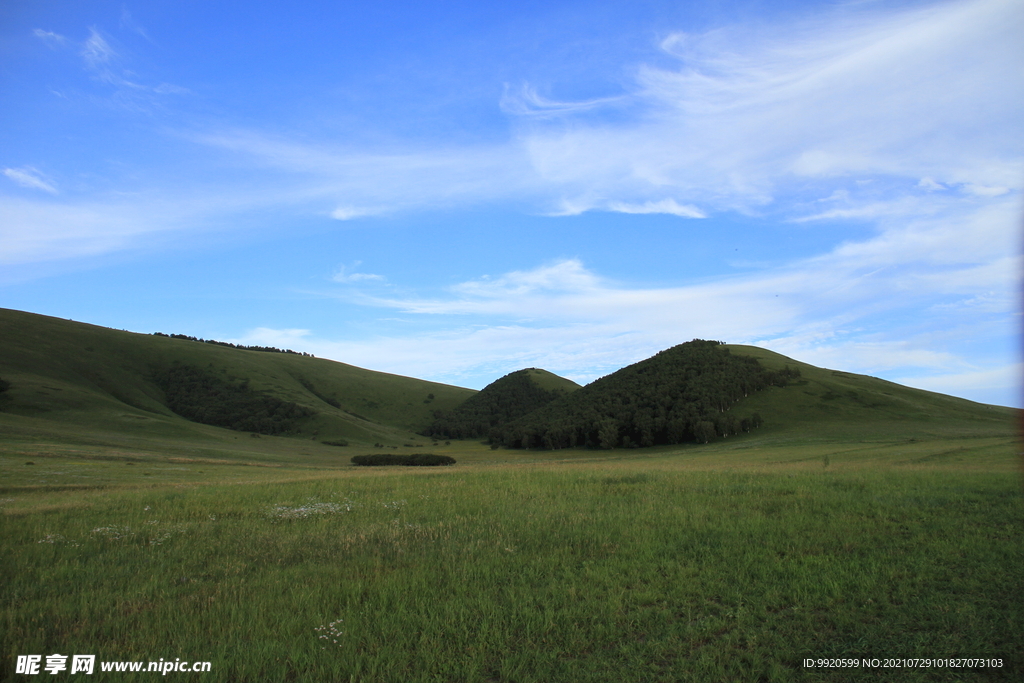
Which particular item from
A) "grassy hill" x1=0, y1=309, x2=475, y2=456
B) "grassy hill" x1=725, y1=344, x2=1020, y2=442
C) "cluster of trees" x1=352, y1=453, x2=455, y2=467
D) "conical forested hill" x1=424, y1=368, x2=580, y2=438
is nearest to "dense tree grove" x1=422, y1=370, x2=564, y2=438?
"conical forested hill" x1=424, y1=368, x2=580, y2=438

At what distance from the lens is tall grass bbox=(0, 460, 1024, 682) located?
6.20 m

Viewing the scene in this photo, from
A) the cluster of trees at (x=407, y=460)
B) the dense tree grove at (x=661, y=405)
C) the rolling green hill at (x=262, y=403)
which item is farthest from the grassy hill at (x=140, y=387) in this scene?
the dense tree grove at (x=661, y=405)

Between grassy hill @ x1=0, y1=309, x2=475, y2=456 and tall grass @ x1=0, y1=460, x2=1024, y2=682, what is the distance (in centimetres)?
6020

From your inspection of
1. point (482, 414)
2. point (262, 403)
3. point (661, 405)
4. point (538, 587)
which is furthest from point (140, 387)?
point (538, 587)

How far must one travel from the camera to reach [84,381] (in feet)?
361

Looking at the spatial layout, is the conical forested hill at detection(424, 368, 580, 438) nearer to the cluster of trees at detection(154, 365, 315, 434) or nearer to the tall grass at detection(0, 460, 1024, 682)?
the cluster of trees at detection(154, 365, 315, 434)

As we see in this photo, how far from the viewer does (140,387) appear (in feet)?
419

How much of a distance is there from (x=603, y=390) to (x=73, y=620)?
391 ft

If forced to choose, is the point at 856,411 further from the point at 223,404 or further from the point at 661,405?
the point at 223,404

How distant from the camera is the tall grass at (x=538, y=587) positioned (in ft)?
20.4

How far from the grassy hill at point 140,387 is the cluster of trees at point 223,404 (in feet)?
6.46

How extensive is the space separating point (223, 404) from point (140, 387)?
1828 cm

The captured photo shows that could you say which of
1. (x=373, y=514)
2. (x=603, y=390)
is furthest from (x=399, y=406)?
(x=373, y=514)

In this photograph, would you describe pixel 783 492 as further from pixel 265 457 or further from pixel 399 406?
pixel 399 406
